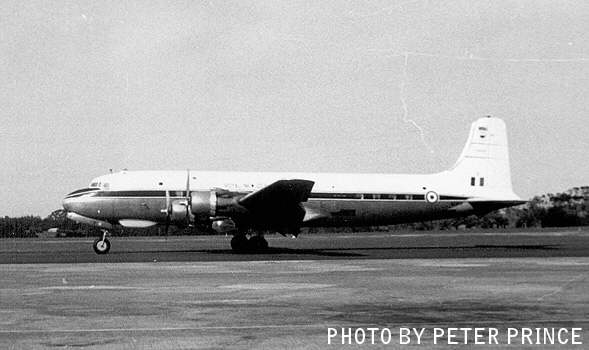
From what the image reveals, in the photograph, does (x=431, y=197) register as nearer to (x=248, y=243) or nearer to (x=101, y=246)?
(x=248, y=243)

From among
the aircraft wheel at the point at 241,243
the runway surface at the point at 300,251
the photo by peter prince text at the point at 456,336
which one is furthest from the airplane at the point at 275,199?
the photo by peter prince text at the point at 456,336

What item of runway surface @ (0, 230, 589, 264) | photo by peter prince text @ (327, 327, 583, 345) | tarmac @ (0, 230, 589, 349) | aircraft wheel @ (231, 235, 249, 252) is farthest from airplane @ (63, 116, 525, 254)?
photo by peter prince text @ (327, 327, 583, 345)

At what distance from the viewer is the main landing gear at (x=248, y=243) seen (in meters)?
31.1

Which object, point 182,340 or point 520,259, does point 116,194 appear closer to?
point 520,259

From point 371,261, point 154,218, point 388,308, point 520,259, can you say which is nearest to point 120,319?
point 388,308

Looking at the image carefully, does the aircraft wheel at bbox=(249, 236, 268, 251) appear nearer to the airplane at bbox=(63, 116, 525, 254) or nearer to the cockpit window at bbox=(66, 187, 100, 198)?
the airplane at bbox=(63, 116, 525, 254)

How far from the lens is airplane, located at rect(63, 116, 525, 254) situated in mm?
29969

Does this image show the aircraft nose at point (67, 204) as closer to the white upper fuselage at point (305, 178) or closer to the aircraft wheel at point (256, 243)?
the white upper fuselage at point (305, 178)

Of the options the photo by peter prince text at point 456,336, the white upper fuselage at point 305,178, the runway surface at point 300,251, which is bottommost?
the photo by peter prince text at point 456,336

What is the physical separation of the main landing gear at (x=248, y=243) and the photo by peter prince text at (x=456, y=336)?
70.4 feet

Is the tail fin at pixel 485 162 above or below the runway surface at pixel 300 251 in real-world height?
above

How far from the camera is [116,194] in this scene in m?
30.7

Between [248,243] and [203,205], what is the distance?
3028mm

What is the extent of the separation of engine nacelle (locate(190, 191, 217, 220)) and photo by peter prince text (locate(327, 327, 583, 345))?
20012 mm
